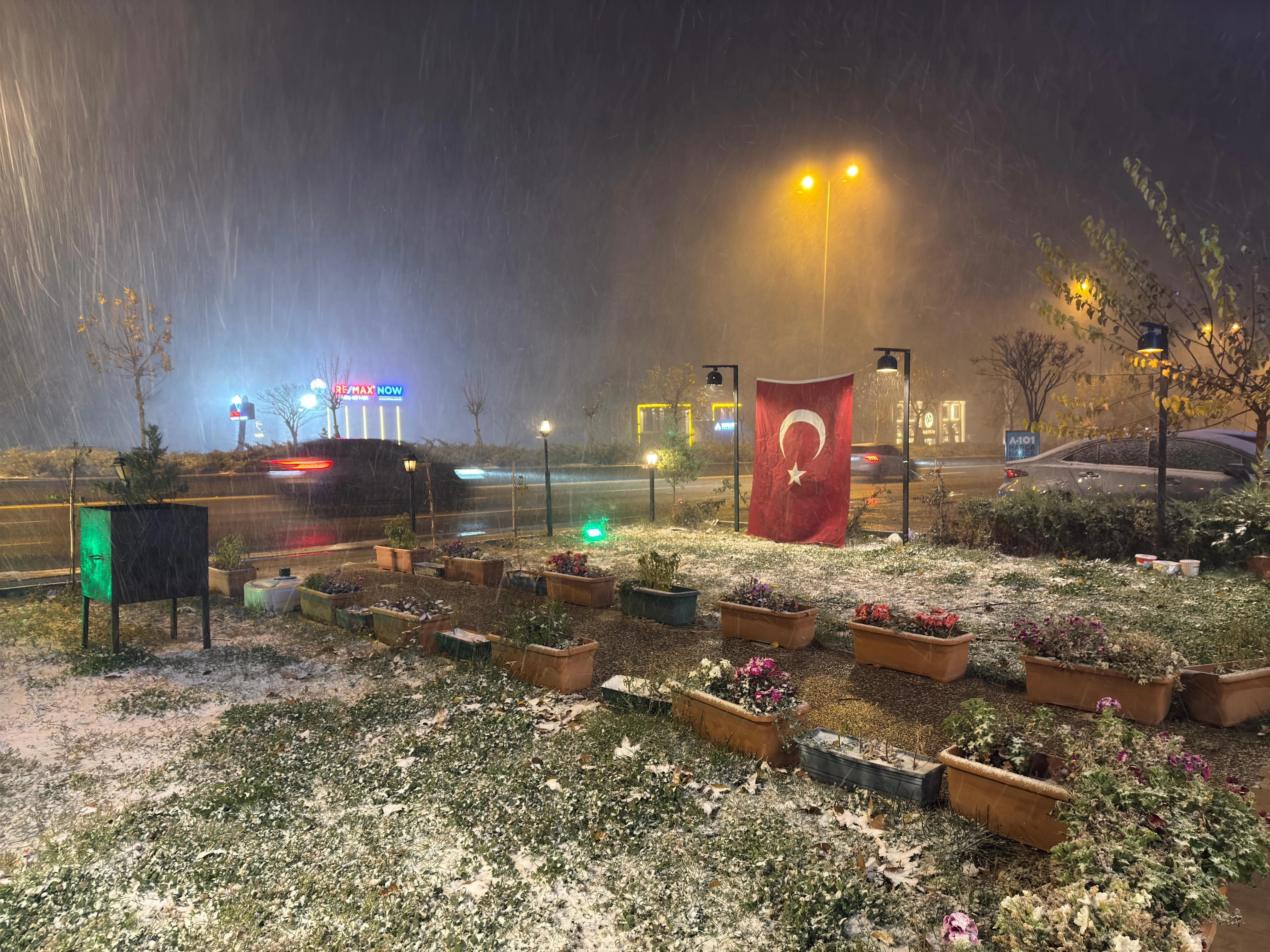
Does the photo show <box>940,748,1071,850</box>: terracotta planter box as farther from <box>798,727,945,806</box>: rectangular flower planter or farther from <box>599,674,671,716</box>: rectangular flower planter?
<box>599,674,671,716</box>: rectangular flower planter

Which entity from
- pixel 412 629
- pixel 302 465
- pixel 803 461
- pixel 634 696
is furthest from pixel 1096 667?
pixel 302 465

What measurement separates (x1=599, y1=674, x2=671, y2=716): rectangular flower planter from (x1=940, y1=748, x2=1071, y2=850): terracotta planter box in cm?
205

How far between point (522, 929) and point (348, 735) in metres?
2.57

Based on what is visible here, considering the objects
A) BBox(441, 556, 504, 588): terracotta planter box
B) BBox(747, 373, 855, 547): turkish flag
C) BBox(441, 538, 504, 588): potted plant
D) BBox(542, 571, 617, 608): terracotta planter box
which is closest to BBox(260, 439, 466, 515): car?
BBox(441, 538, 504, 588): potted plant

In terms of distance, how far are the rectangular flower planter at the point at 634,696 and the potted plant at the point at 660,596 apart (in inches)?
80.5

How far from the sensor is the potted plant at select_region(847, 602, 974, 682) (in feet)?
19.2

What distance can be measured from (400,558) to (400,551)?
5.2 inches

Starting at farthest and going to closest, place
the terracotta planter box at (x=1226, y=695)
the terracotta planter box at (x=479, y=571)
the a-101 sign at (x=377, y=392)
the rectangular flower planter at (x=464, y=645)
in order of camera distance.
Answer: the a-101 sign at (x=377, y=392)
the terracotta planter box at (x=479, y=571)
the rectangular flower planter at (x=464, y=645)
the terracotta planter box at (x=1226, y=695)

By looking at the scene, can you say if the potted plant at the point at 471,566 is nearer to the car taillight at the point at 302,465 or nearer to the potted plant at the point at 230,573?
the potted plant at the point at 230,573

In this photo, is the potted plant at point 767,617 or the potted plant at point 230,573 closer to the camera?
the potted plant at point 767,617

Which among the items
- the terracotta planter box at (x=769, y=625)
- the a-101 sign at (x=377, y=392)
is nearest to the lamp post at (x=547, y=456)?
the terracotta planter box at (x=769, y=625)

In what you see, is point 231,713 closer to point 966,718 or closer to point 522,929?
point 522,929

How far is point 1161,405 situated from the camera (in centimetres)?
865

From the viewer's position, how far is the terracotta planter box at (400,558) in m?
11.4
